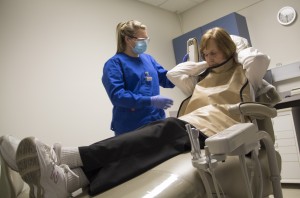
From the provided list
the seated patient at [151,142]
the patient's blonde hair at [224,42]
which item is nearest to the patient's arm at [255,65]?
the seated patient at [151,142]

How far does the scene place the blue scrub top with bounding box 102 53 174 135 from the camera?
1.57 meters

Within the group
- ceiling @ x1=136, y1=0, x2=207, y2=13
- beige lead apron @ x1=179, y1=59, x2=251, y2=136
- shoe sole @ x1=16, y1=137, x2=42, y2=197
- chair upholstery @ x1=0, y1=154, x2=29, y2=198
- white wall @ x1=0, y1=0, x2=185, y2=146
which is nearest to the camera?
shoe sole @ x1=16, y1=137, x2=42, y2=197

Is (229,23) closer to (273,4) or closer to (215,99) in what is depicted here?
(273,4)

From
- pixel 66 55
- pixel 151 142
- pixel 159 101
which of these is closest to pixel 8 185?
pixel 151 142

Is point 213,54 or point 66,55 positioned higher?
point 66,55

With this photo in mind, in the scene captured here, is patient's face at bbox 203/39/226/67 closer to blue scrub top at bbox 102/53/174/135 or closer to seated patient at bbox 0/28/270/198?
seated patient at bbox 0/28/270/198

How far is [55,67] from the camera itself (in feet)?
8.45

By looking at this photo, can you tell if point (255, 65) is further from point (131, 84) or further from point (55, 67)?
point (55, 67)

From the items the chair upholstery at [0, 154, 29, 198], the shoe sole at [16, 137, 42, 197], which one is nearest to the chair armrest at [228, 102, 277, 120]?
the shoe sole at [16, 137, 42, 197]

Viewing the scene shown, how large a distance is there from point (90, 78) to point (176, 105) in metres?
1.46

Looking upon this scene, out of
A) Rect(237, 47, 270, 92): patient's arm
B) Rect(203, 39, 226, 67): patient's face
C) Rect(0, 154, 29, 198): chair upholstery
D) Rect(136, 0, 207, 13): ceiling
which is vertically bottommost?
Rect(0, 154, 29, 198): chair upholstery

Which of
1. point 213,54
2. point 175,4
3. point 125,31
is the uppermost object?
point 175,4

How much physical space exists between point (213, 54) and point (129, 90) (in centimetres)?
56

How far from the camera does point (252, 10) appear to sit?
3477 millimetres
